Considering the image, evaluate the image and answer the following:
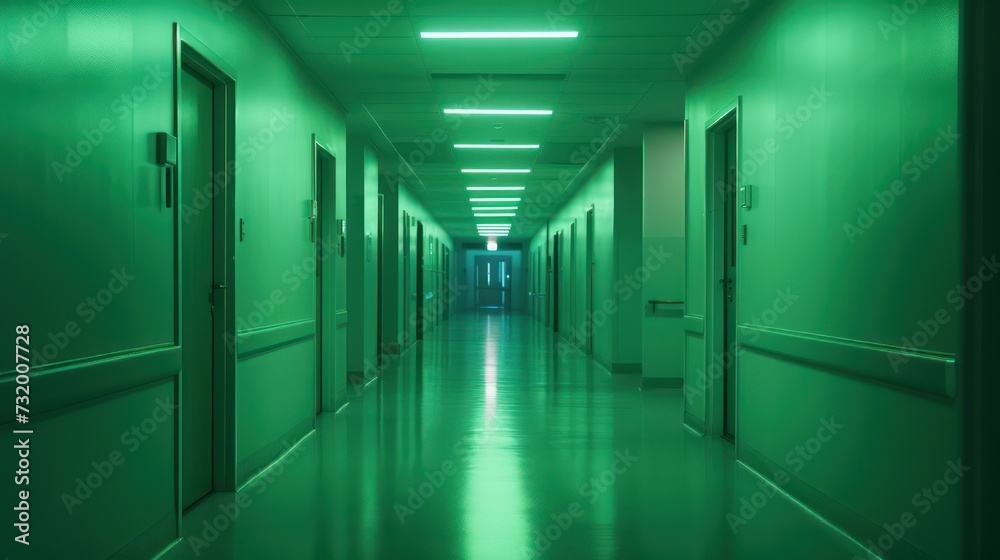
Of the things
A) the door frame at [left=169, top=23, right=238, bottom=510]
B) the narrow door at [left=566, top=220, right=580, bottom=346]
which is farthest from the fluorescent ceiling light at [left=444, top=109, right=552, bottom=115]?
the narrow door at [left=566, top=220, right=580, bottom=346]

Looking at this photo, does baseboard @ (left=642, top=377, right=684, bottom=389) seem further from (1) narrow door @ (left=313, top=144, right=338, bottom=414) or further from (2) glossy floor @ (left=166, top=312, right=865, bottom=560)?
(1) narrow door @ (left=313, top=144, right=338, bottom=414)

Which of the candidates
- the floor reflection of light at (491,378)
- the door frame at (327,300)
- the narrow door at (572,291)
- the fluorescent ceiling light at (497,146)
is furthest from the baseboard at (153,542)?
the narrow door at (572,291)

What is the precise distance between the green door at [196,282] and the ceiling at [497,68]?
1.10m

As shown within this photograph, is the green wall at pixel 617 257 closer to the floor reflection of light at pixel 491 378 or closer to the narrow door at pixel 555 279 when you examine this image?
the floor reflection of light at pixel 491 378

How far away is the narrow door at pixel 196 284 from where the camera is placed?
4.09 metres

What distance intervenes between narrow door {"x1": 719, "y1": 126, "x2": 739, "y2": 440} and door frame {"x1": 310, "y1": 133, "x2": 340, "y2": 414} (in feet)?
12.1

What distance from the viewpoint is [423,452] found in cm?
543

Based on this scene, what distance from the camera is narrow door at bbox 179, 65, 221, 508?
13.4 ft

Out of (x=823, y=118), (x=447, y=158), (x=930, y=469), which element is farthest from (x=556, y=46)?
(x=447, y=158)

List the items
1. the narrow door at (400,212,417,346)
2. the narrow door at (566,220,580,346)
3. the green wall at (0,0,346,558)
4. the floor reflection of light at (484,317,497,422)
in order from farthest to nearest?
the narrow door at (566,220,580,346) → the narrow door at (400,212,417,346) → the floor reflection of light at (484,317,497,422) → the green wall at (0,0,346,558)

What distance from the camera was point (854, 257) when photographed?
12.0 ft

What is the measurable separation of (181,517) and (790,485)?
3.37m

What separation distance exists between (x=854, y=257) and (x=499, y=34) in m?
3.17

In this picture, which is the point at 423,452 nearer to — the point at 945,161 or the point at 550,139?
the point at 945,161
